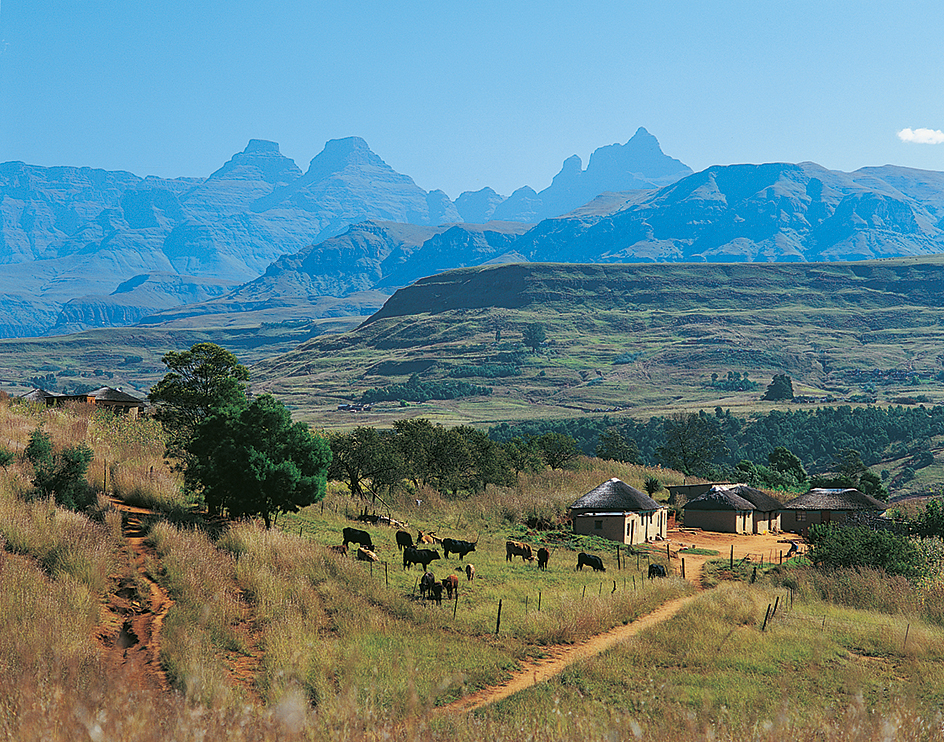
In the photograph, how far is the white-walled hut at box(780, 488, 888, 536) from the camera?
199 ft

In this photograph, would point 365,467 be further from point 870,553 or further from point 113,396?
point 113,396

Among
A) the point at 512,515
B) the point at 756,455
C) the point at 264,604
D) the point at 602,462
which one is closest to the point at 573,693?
the point at 264,604

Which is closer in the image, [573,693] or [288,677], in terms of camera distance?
[288,677]

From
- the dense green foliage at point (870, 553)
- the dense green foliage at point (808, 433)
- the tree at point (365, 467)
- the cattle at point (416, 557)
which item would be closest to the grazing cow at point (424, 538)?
the cattle at point (416, 557)

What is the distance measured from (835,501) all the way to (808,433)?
115704mm

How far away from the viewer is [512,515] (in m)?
46.3

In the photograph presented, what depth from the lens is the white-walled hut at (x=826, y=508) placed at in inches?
2388

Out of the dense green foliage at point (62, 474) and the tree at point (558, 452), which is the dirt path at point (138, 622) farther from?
the tree at point (558, 452)

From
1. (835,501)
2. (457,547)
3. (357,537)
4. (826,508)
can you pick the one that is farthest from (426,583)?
(835,501)

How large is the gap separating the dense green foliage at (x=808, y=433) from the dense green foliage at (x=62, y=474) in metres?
140

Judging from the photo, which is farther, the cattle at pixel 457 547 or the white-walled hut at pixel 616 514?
the white-walled hut at pixel 616 514

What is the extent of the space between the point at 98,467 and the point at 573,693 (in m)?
19.6

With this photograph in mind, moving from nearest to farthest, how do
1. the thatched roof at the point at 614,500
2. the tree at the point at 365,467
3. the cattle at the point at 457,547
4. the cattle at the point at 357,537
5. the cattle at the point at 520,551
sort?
the cattle at the point at 357,537 < the cattle at the point at 457,547 < the cattle at the point at 520,551 < the tree at the point at 365,467 < the thatched roof at the point at 614,500

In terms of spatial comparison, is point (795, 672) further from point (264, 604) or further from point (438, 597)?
point (264, 604)
